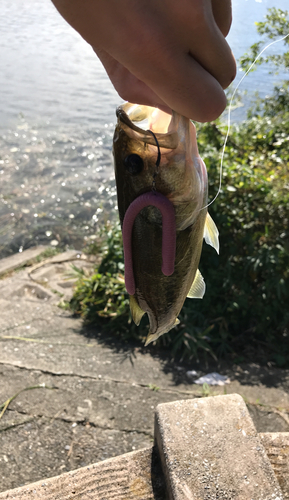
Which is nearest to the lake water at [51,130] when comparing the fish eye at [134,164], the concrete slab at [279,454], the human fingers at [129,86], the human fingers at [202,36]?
the human fingers at [129,86]

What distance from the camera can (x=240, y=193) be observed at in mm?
4500

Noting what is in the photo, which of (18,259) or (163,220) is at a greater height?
(163,220)

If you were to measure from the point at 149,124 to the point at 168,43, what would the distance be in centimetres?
55

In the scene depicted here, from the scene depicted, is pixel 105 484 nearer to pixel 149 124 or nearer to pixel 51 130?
pixel 149 124

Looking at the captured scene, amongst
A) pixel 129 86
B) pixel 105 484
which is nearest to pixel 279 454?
pixel 105 484

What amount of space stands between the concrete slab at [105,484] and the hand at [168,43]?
2110 mm

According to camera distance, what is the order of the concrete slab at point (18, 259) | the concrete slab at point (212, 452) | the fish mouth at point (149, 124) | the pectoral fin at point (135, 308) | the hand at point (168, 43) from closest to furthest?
the hand at point (168, 43) < the fish mouth at point (149, 124) < the pectoral fin at point (135, 308) < the concrete slab at point (212, 452) < the concrete slab at point (18, 259)

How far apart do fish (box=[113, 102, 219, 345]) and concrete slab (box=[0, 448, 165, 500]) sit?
1355mm

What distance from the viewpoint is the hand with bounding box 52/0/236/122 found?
0.81m

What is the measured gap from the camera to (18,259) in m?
6.93

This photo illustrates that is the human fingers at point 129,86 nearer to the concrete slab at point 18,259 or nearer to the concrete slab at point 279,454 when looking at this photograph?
the concrete slab at point 279,454

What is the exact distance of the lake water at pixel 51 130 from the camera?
8.41m

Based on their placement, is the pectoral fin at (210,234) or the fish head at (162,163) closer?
the fish head at (162,163)

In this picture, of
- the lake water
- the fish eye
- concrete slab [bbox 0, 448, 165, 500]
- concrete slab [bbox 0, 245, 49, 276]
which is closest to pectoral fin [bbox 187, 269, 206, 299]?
the fish eye
